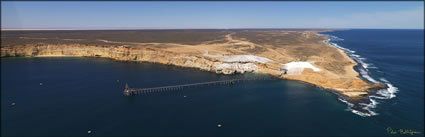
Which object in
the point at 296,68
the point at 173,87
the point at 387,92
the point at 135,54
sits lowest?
the point at 387,92

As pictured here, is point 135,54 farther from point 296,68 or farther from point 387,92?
point 387,92

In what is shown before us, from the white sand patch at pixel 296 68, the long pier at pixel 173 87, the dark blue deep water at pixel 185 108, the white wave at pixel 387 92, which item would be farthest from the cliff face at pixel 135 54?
the white wave at pixel 387 92

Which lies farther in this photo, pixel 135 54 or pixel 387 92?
pixel 135 54

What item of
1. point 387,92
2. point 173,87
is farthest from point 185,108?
point 387,92

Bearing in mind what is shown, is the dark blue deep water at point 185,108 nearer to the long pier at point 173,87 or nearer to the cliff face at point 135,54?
the long pier at point 173,87

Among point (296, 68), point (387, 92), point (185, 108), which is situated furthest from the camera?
point (296, 68)

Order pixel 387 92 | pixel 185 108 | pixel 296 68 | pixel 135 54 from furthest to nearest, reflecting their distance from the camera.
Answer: pixel 135 54 → pixel 296 68 → pixel 387 92 → pixel 185 108
